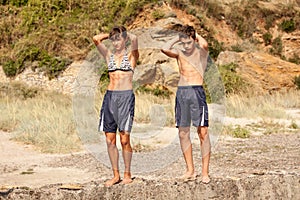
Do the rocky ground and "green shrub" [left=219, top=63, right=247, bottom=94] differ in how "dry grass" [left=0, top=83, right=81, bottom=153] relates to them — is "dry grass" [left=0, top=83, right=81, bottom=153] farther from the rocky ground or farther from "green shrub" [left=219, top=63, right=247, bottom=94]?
"green shrub" [left=219, top=63, right=247, bottom=94]

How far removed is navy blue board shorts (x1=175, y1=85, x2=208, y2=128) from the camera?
5.23m

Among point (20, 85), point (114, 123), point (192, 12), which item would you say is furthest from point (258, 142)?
point (192, 12)

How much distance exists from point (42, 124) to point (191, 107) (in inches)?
253

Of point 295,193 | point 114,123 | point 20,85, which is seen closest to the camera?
point 114,123

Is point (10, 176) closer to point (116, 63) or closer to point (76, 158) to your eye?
point (76, 158)

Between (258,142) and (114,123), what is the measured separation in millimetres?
5851

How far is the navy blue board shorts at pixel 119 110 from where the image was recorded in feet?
16.6

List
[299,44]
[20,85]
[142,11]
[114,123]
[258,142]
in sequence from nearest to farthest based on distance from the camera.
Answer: [114,123], [258,142], [20,85], [142,11], [299,44]

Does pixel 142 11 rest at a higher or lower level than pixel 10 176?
higher

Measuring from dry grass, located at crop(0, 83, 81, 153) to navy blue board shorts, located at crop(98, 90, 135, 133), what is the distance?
4348 millimetres

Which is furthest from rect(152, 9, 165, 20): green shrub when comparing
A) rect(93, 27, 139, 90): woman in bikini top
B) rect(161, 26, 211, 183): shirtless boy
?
rect(93, 27, 139, 90): woman in bikini top

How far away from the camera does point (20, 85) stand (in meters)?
17.7

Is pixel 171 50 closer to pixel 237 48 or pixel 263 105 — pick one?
pixel 263 105

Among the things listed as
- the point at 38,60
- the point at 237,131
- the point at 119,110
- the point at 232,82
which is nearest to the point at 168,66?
the point at 232,82
